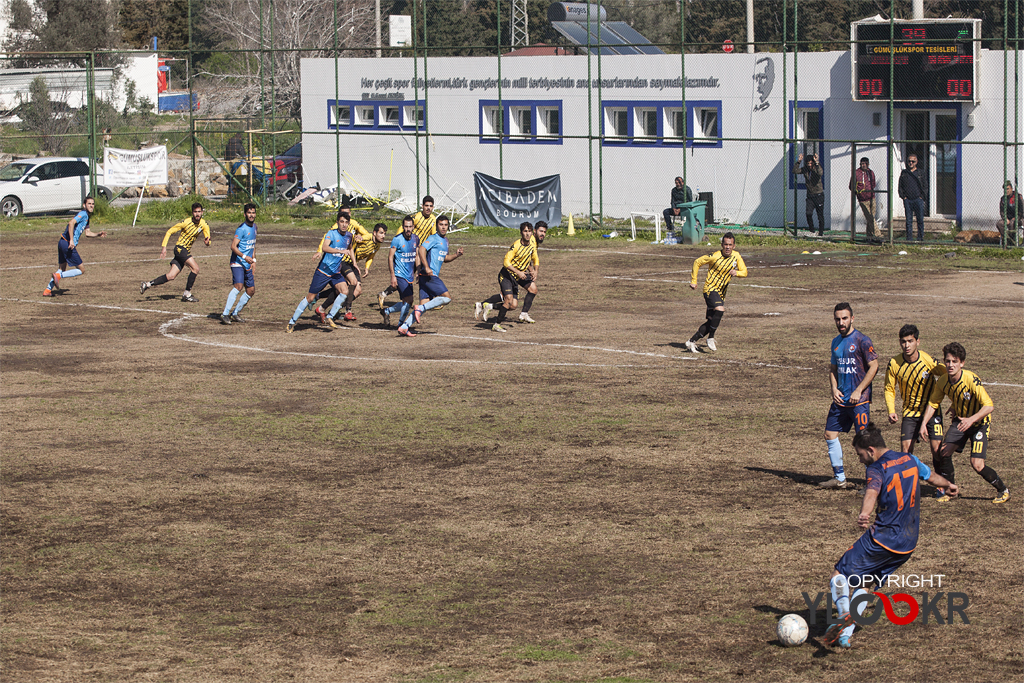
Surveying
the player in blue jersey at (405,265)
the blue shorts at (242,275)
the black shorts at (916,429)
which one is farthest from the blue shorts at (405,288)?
the black shorts at (916,429)

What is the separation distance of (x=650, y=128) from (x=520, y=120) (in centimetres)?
491

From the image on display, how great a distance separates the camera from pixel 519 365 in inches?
733

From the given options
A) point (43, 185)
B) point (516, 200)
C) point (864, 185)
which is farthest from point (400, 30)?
point (864, 185)

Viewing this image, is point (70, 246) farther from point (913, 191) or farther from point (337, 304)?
point (913, 191)

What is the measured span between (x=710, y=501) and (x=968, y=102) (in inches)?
936

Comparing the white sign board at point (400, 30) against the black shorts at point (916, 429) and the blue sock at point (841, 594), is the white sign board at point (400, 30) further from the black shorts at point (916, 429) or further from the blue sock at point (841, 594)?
the blue sock at point (841, 594)

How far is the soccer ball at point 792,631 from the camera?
8.49 metres

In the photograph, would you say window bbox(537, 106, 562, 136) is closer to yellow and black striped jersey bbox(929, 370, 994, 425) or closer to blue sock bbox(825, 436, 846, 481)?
blue sock bbox(825, 436, 846, 481)

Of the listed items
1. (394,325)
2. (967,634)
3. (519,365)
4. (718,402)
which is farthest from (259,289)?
(967,634)

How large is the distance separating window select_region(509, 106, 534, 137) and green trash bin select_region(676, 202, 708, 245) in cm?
853

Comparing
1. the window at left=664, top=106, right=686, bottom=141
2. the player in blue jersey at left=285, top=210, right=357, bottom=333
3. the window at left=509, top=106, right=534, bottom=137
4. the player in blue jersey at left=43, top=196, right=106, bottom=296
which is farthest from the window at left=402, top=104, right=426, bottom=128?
the player in blue jersey at left=285, top=210, right=357, bottom=333

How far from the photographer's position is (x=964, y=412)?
11391mm

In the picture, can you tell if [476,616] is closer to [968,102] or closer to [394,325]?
[394,325]

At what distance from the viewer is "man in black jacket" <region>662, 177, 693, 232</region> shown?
34.8 metres
